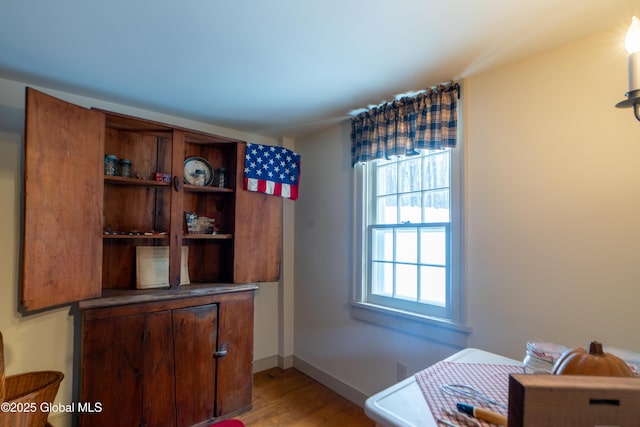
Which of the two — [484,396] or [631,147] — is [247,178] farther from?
[631,147]

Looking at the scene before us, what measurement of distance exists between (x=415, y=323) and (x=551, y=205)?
106 cm

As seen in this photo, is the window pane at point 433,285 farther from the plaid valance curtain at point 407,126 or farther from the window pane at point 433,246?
the plaid valance curtain at point 407,126

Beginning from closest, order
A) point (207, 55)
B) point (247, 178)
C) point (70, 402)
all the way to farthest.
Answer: point (207, 55) < point (70, 402) < point (247, 178)

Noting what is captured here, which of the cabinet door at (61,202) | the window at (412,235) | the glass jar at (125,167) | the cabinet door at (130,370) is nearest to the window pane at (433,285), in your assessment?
the window at (412,235)

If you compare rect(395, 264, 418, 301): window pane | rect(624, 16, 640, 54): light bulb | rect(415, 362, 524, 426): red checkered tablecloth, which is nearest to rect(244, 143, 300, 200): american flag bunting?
rect(395, 264, 418, 301): window pane

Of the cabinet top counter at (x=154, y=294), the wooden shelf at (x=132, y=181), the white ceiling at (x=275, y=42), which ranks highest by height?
the white ceiling at (x=275, y=42)

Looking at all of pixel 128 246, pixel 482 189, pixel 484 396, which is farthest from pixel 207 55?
pixel 484 396

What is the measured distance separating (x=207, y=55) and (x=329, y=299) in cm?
205

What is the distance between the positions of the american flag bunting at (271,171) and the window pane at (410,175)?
0.95m

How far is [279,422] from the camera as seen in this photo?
2.21 m

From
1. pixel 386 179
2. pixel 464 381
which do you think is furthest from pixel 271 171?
pixel 464 381

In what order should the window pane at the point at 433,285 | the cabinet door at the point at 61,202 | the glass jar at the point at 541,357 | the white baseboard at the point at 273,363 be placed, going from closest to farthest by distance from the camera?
the glass jar at the point at 541,357
the cabinet door at the point at 61,202
the window pane at the point at 433,285
the white baseboard at the point at 273,363

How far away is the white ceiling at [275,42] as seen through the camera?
1.30 metres

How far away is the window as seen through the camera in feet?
6.31
